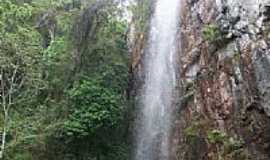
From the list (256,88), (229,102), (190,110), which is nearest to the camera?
(256,88)

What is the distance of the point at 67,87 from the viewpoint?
12742 millimetres

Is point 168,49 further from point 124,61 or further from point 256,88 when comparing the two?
point 256,88

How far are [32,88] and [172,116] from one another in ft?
14.6

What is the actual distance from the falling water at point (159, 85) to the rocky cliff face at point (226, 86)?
2.58 ft

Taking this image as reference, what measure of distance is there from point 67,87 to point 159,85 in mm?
2870

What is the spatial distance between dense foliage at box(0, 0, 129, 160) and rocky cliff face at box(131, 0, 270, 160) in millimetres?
2137

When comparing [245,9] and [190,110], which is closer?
[245,9]

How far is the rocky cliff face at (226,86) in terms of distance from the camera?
8.45 metres

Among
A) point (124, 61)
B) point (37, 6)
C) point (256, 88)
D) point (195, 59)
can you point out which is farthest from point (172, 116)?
point (37, 6)

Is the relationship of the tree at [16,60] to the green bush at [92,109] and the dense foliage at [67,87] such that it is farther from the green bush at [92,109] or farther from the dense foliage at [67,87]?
the green bush at [92,109]

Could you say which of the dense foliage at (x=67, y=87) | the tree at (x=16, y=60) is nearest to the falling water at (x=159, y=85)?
the dense foliage at (x=67, y=87)

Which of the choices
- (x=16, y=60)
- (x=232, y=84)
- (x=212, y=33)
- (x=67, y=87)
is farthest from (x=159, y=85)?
(x=16, y=60)

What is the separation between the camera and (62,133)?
11570 millimetres

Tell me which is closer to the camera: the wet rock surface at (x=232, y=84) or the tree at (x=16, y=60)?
the wet rock surface at (x=232, y=84)
